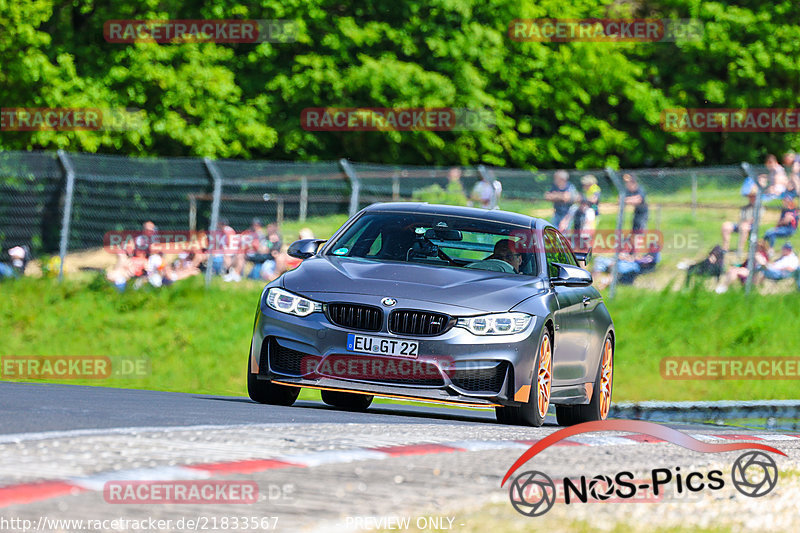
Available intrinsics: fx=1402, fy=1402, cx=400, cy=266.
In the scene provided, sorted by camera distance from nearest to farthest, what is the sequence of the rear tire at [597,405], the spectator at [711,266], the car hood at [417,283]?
the car hood at [417,283] < the rear tire at [597,405] < the spectator at [711,266]

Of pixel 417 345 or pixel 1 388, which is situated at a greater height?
pixel 417 345

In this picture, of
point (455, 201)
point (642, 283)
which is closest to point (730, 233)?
point (642, 283)

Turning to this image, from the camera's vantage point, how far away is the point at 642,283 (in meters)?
21.8

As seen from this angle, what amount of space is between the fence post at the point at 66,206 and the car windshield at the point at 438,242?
11146mm

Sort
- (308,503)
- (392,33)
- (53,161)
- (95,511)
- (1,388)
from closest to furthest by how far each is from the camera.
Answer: (95,511) < (308,503) < (1,388) < (53,161) < (392,33)

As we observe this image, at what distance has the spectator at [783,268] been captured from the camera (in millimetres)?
21641

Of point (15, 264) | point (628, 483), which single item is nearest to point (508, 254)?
point (628, 483)

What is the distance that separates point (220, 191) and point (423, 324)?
12.4 m

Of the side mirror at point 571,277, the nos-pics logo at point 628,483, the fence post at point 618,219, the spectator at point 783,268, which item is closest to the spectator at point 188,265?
the fence post at point 618,219

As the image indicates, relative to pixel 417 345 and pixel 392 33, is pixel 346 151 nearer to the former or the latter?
pixel 392 33

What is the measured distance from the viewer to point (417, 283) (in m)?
9.54

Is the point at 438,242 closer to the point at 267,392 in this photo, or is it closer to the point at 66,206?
the point at 267,392

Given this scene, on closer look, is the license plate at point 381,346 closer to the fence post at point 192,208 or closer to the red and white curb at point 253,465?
the red and white curb at point 253,465

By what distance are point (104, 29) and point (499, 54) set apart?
34.9 ft
